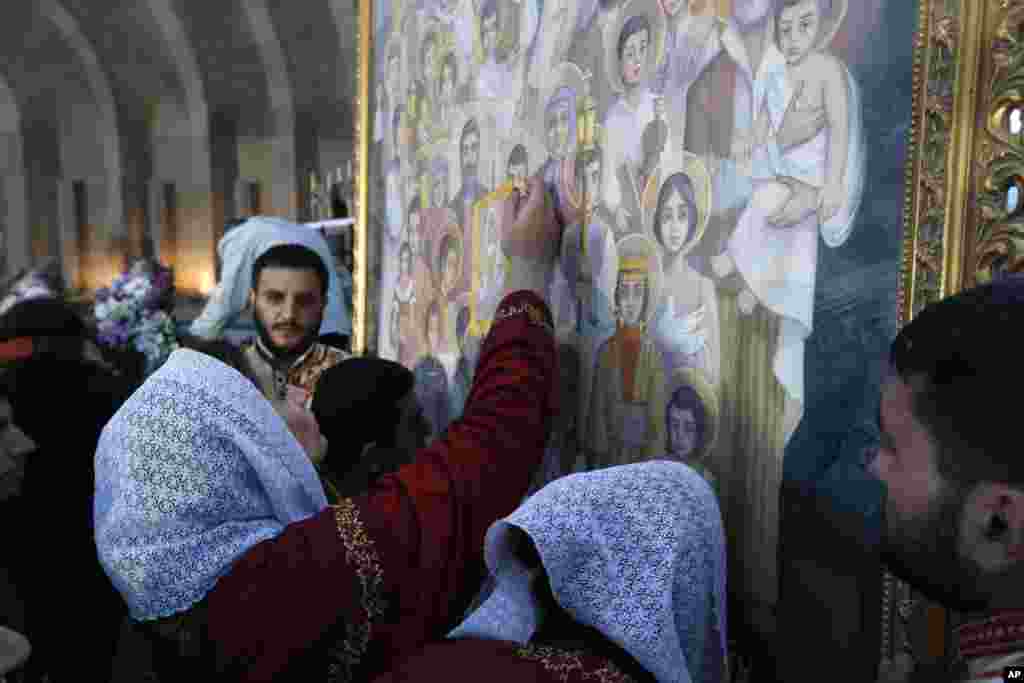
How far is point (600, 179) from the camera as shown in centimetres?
164

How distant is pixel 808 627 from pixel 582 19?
1.24 metres

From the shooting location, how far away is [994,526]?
2.35 ft

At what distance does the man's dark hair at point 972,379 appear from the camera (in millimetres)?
688

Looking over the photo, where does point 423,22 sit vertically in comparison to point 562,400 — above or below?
above

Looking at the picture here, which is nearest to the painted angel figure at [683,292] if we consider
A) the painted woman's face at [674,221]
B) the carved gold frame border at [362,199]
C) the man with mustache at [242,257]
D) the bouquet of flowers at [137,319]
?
the painted woman's face at [674,221]

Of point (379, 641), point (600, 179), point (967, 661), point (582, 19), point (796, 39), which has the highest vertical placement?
point (582, 19)

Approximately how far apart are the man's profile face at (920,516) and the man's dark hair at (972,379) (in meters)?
0.01

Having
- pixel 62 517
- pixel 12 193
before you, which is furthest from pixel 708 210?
pixel 12 193

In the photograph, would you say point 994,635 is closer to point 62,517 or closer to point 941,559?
point 941,559

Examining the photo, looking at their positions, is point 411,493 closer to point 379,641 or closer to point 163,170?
point 379,641

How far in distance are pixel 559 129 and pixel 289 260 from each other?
1.20 meters

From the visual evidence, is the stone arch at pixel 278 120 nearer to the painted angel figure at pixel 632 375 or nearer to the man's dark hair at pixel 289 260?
the man's dark hair at pixel 289 260

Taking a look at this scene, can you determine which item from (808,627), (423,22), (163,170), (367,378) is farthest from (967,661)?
(163,170)

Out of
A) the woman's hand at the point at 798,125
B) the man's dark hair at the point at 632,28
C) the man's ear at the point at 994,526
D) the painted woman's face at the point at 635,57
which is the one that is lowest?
the man's ear at the point at 994,526
